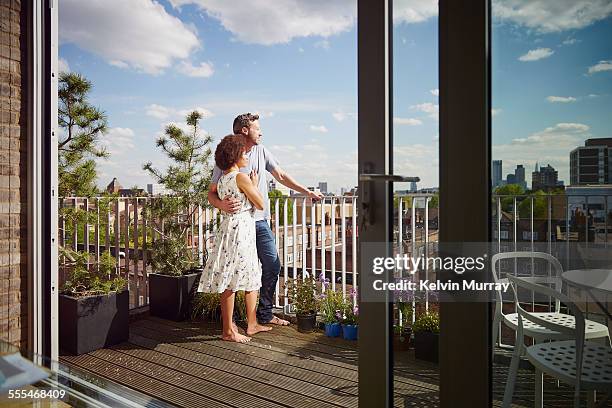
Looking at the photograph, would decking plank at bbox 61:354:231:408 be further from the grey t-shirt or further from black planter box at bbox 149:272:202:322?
the grey t-shirt

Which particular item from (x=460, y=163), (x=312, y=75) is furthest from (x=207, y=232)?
(x=460, y=163)

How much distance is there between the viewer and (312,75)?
6.55 metres

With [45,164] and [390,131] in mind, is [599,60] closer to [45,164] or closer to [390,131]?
[390,131]

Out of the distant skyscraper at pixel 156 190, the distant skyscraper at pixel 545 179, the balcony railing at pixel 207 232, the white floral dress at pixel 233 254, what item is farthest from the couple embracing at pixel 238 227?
the distant skyscraper at pixel 545 179

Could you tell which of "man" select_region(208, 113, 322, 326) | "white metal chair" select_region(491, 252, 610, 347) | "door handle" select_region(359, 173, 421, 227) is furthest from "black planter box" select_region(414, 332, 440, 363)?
"man" select_region(208, 113, 322, 326)

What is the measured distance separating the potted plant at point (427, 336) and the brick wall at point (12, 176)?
2.19 m

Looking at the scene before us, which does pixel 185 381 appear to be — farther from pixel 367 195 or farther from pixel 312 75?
pixel 312 75

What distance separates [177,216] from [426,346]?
141 inches

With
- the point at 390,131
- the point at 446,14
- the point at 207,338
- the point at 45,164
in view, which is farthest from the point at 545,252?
the point at 207,338

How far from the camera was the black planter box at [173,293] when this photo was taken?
4352mm

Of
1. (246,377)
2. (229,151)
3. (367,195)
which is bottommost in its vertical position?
(246,377)

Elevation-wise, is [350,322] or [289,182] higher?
[289,182]

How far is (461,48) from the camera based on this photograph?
4.28ft

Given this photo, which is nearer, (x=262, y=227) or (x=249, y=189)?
(x=249, y=189)
